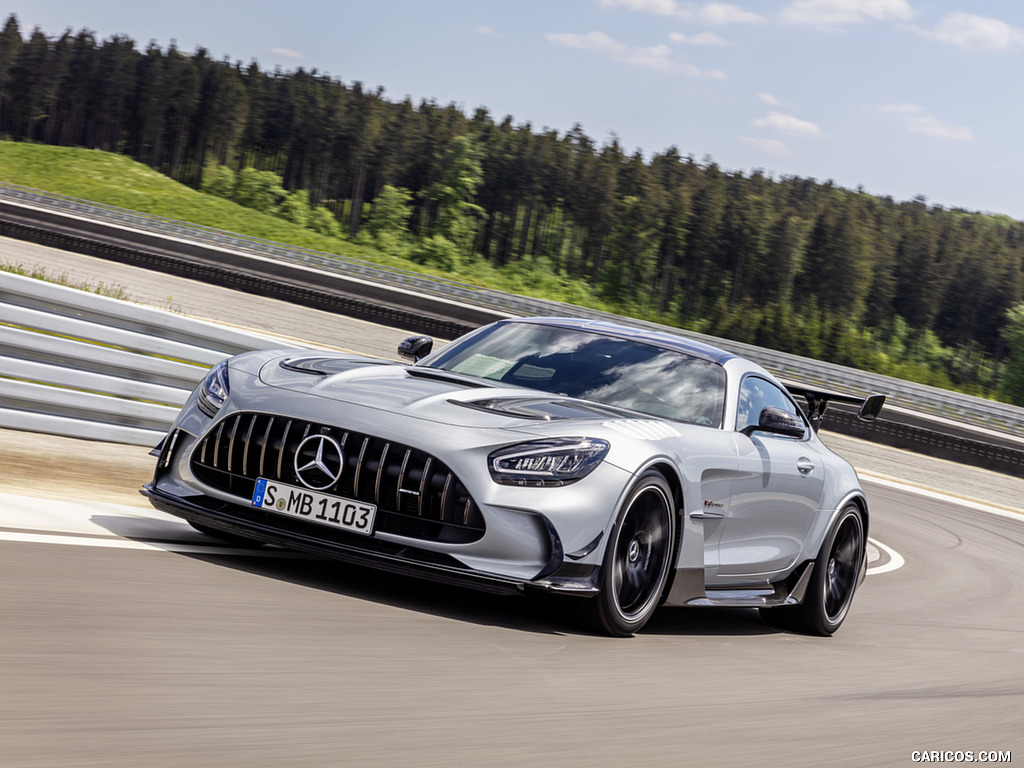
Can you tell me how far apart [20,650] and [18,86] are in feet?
504

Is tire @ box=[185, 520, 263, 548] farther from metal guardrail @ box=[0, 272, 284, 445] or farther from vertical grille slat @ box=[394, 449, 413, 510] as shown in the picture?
metal guardrail @ box=[0, 272, 284, 445]

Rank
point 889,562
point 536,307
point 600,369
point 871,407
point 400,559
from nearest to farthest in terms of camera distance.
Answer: point 400,559
point 600,369
point 871,407
point 889,562
point 536,307

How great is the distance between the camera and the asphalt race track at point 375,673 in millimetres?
2707

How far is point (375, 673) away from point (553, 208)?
125 meters

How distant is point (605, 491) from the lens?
4.47 metres

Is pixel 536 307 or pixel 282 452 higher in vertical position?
pixel 282 452

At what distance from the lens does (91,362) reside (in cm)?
750

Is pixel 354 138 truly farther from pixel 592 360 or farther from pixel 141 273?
pixel 592 360

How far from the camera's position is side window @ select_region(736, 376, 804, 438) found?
5.89 m

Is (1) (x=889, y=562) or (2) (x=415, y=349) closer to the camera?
(2) (x=415, y=349)

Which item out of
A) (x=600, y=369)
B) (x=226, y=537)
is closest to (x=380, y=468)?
(x=226, y=537)

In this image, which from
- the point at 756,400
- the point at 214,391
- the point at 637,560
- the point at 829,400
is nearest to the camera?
the point at 637,560

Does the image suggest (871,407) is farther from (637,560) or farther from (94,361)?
(94,361)

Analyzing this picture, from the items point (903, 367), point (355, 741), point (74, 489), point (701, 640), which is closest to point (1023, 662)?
point (701, 640)
